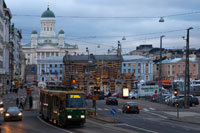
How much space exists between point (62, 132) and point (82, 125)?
5346 mm

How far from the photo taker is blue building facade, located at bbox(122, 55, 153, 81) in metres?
145

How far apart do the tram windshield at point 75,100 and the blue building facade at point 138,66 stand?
10816 cm

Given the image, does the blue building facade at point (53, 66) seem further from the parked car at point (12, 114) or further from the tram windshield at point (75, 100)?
the tram windshield at point (75, 100)

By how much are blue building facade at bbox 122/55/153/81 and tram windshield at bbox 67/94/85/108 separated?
108m

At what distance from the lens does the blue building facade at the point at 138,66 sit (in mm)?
144875

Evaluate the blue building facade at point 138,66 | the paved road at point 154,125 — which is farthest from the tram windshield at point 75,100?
the blue building facade at point 138,66

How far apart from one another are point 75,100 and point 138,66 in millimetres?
114667

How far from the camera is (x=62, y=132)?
31.3m

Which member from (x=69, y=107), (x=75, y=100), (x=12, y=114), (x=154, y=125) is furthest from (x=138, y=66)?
(x=69, y=107)

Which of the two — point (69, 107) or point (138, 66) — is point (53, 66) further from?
point (69, 107)

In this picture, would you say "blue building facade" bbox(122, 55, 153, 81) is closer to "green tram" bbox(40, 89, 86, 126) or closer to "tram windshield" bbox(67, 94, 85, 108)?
"green tram" bbox(40, 89, 86, 126)

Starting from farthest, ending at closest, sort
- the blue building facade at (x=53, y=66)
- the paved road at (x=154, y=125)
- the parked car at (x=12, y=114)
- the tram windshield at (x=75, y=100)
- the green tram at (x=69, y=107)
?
the blue building facade at (x=53, y=66) → the parked car at (x=12, y=114) → the paved road at (x=154, y=125) → the tram windshield at (x=75, y=100) → the green tram at (x=69, y=107)

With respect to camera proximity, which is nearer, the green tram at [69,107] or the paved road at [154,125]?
the green tram at [69,107]

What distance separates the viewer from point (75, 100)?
112ft
